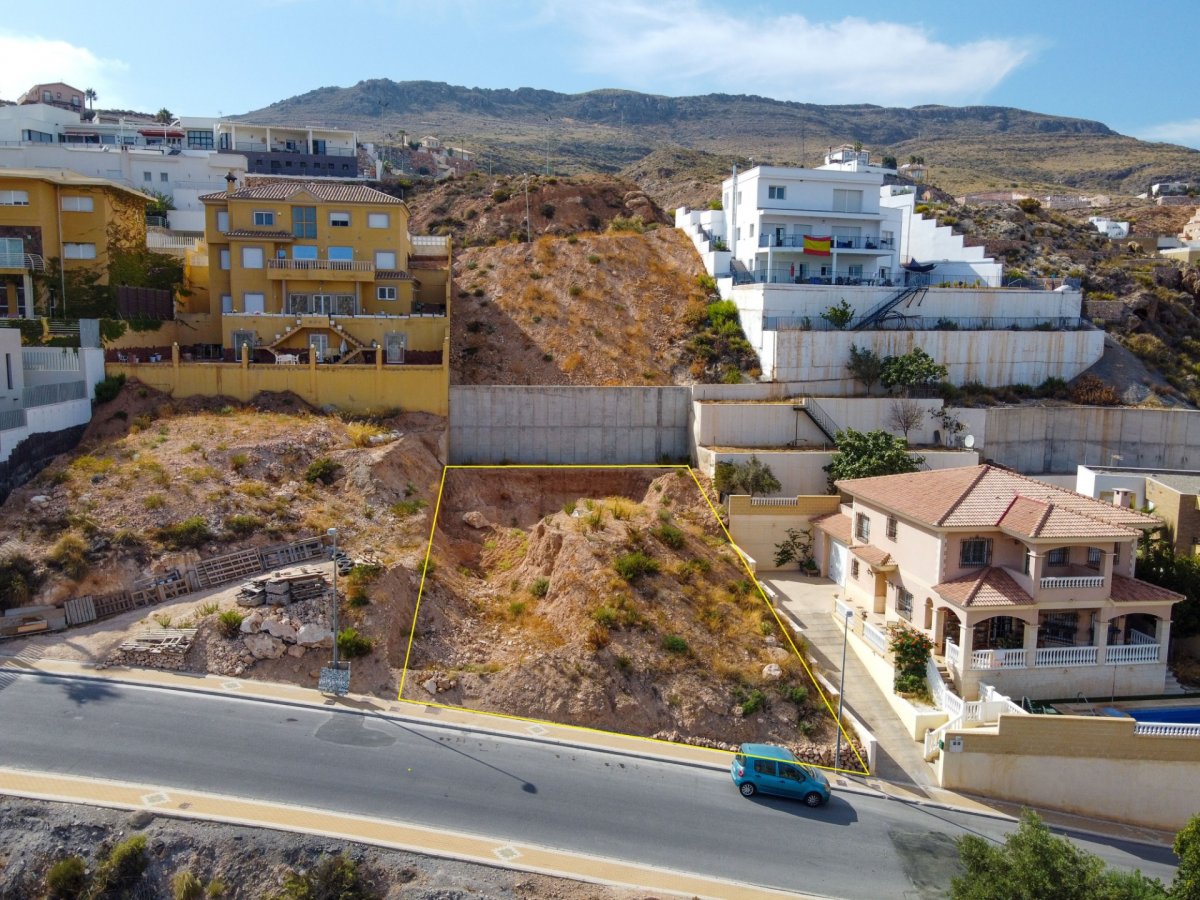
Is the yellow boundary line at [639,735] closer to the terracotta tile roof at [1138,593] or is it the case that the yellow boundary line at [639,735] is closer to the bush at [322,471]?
the bush at [322,471]

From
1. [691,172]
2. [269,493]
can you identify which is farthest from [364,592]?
[691,172]

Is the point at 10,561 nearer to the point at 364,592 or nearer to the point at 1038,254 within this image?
the point at 364,592

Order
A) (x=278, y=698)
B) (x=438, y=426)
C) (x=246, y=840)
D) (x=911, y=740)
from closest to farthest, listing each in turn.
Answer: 1. (x=246, y=840)
2. (x=278, y=698)
3. (x=911, y=740)
4. (x=438, y=426)

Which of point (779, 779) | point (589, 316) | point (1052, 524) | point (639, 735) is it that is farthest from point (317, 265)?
point (1052, 524)

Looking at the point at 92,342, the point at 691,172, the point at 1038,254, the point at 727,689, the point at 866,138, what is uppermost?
the point at 866,138

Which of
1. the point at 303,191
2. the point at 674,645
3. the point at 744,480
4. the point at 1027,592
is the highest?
the point at 303,191

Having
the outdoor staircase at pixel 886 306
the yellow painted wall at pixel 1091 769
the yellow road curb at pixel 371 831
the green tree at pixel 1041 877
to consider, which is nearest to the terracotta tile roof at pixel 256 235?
the outdoor staircase at pixel 886 306

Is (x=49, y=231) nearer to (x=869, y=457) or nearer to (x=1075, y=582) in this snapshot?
(x=869, y=457)
